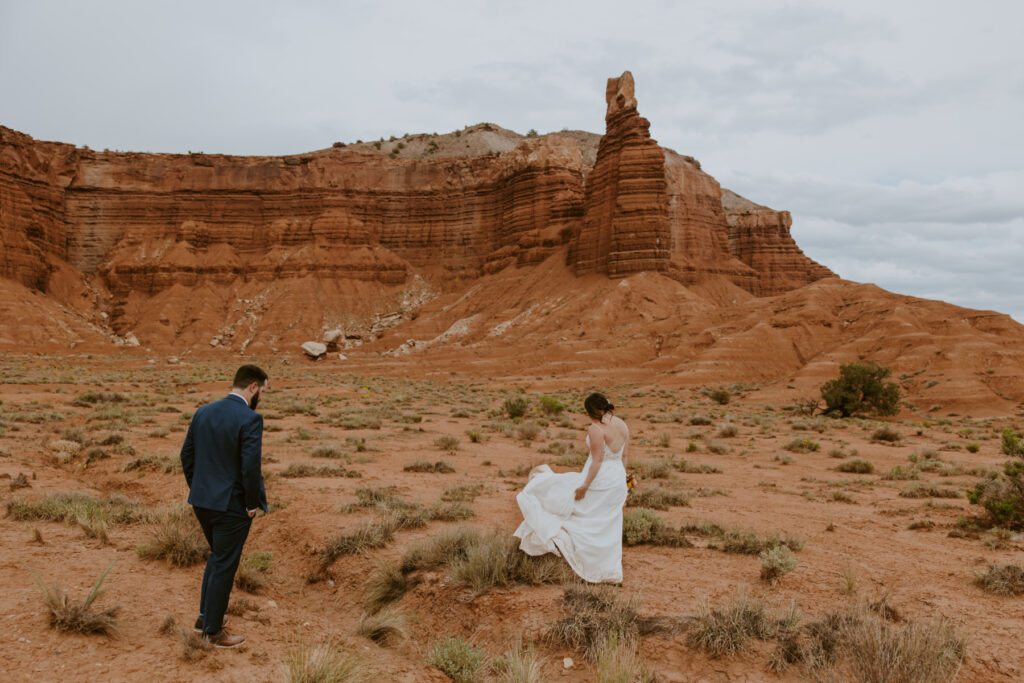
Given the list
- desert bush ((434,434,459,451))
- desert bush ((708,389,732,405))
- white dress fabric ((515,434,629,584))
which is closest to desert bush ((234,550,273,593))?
white dress fabric ((515,434,629,584))

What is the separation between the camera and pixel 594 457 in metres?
6.11

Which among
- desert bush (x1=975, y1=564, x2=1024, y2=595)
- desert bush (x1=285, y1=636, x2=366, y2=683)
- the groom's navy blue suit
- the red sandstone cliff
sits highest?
the red sandstone cliff

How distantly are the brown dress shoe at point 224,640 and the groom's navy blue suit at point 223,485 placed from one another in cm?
5

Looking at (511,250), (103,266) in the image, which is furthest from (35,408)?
(103,266)

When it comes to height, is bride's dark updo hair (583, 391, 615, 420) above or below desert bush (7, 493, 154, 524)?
above

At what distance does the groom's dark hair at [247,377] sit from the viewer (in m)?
4.93

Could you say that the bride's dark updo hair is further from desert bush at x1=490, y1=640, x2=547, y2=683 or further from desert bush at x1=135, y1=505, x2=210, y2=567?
desert bush at x1=135, y1=505, x2=210, y2=567

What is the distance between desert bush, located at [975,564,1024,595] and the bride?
3438 millimetres

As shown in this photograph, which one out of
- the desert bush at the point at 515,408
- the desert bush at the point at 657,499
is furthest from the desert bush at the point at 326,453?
the desert bush at the point at 515,408

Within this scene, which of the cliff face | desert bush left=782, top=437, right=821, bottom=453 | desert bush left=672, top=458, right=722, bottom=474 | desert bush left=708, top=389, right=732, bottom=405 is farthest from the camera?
the cliff face

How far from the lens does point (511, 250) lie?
63125mm

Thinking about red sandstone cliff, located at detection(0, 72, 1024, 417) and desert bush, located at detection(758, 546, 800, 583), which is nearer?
desert bush, located at detection(758, 546, 800, 583)

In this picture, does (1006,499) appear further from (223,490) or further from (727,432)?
(727,432)

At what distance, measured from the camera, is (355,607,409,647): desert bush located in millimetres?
5285
